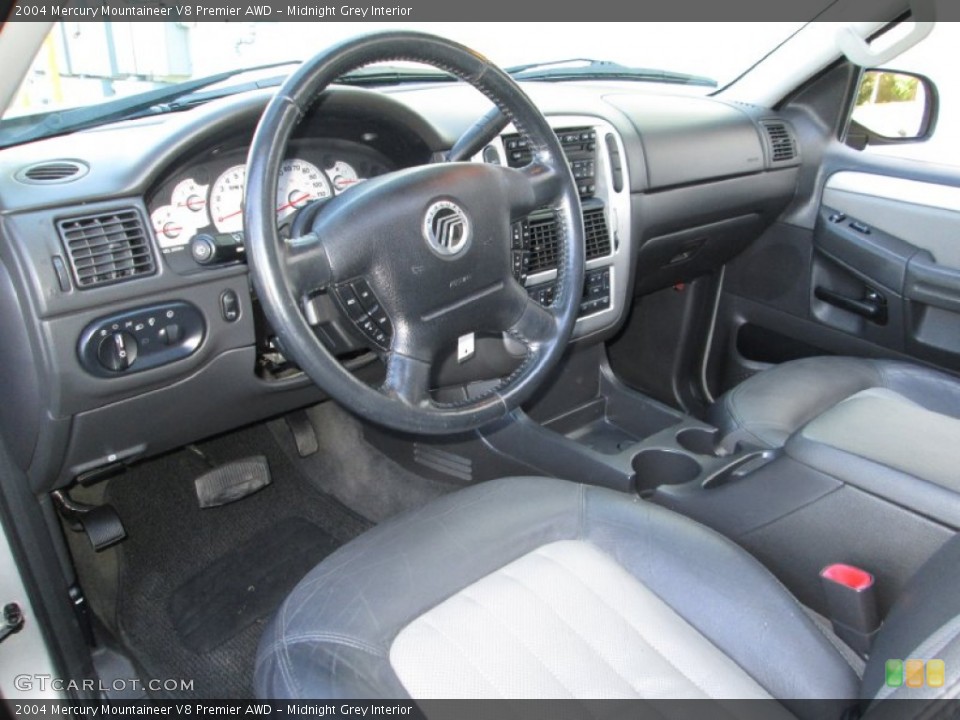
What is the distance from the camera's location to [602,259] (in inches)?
77.0

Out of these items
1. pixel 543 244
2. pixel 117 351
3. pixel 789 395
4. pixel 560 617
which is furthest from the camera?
pixel 789 395

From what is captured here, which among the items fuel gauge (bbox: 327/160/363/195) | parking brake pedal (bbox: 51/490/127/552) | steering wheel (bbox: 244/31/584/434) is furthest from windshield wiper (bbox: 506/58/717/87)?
parking brake pedal (bbox: 51/490/127/552)

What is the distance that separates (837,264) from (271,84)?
167 centimetres

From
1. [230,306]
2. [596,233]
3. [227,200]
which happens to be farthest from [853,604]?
[227,200]

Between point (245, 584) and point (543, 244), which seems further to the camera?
point (245, 584)

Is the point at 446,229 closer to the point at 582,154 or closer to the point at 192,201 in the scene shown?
the point at 192,201

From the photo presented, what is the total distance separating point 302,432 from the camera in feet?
6.94

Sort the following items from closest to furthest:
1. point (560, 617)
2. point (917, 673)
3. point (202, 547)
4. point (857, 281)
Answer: point (917, 673)
point (560, 617)
point (202, 547)
point (857, 281)

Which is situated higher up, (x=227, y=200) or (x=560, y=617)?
(x=227, y=200)

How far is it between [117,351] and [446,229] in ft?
1.79

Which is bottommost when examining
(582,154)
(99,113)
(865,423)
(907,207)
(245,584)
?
(245,584)

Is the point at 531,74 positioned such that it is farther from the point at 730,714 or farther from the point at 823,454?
the point at 730,714

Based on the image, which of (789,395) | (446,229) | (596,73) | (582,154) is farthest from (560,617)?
(596,73)

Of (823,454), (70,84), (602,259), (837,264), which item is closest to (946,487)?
(823,454)
